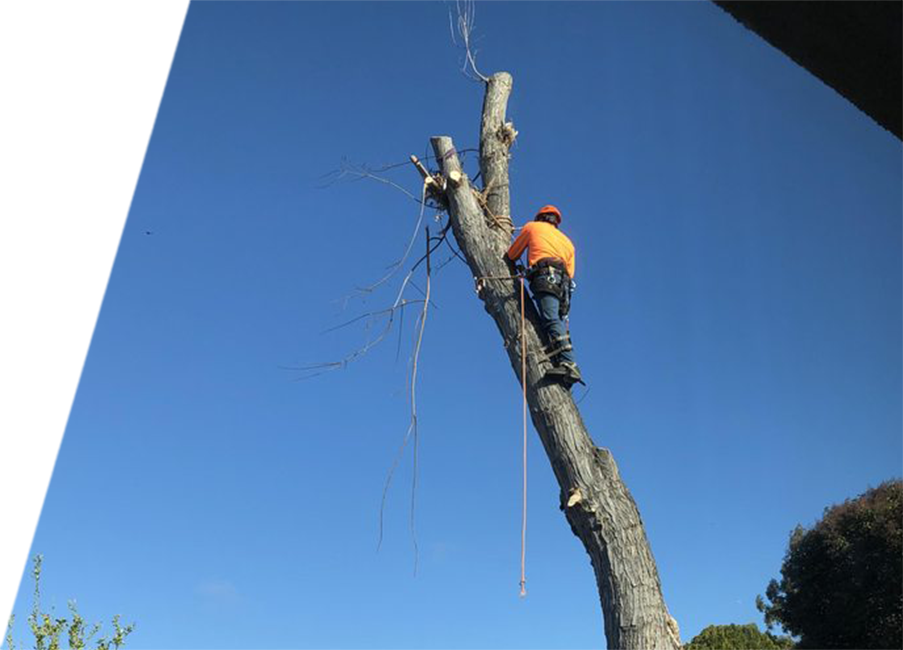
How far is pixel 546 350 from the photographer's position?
4.69 m

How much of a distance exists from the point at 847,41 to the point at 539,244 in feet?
12.7

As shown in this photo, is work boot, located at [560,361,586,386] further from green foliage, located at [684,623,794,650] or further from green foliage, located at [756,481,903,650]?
green foliage, located at [684,623,794,650]

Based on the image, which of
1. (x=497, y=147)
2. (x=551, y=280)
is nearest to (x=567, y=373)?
(x=551, y=280)

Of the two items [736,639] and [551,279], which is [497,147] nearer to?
[551,279]

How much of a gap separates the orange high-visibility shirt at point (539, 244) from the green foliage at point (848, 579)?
37.7 ft

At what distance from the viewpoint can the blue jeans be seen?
15.7 feet

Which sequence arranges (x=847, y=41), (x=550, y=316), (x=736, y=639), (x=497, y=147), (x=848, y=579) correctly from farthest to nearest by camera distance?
(x=736, y=639)
(x=848, y=579)
(x=497, y=147)
(x=550, y=316)
(x=847, y=41)

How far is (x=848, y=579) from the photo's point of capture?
14.8m

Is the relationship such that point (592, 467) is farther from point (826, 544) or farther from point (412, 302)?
point (826, 544)

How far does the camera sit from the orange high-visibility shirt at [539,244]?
5.05 meters

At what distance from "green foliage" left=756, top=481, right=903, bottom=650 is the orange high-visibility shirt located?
37.7ft

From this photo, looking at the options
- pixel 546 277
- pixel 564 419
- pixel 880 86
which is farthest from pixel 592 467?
pixel 880 86

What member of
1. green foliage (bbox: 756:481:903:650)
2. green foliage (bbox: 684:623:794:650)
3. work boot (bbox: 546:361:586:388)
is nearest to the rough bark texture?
work boot (bbox: 546:361:586:388)

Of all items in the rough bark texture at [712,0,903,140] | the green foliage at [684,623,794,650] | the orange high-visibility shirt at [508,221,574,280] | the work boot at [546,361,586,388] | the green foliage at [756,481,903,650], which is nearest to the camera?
the rough bark texture at [712,0,903,140]
